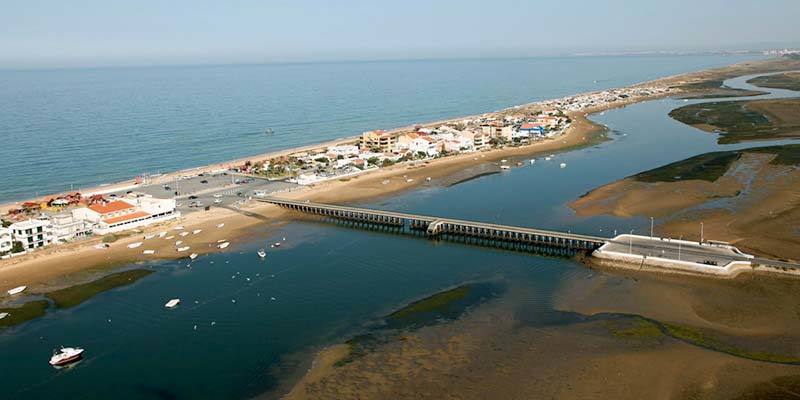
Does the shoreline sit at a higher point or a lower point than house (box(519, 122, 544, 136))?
lower

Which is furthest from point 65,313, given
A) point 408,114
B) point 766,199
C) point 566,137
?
point 408,114

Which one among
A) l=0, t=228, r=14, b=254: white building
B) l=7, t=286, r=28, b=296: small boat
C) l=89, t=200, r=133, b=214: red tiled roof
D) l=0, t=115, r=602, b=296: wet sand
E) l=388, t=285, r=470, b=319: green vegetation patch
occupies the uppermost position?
l=89, t=200, r=133, b=214: red tiled roof

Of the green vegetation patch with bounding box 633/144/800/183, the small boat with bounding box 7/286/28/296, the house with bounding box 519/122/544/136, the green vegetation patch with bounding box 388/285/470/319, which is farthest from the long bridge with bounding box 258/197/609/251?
the house with bounding box 519/122/544/136

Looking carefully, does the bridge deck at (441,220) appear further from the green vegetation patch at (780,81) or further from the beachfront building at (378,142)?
the green vegetation patch at (780,81)

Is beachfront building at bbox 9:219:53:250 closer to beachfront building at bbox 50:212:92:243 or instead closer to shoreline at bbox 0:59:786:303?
beachfront building at bbox 50:212:92:243

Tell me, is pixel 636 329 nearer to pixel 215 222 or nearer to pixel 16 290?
pixel 215 222

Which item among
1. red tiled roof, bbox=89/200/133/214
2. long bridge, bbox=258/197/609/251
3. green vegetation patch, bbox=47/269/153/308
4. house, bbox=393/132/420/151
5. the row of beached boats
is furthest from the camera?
house, bbox=393/132/420/151

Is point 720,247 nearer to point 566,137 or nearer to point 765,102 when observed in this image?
point 566,137
